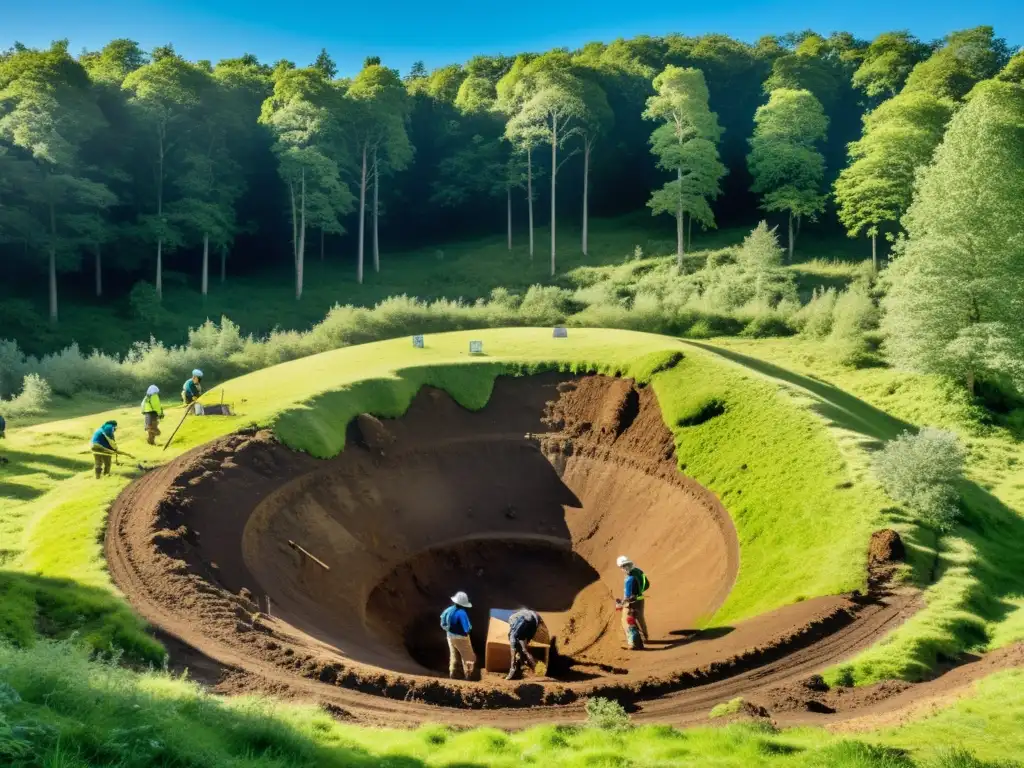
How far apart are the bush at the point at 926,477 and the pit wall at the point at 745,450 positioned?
66cm

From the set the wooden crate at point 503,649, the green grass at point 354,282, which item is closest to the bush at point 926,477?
the wooden crate at point 503,649

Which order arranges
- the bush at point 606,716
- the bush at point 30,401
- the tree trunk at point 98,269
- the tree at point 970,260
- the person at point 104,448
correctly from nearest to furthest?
the bush at point 606,716
the person at point 104,448
the tree at point 970,260
the bush at point 30,401
the tree trunk at point 98,269

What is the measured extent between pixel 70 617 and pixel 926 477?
20.1 meters

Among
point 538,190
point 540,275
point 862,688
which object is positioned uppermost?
point 538,190

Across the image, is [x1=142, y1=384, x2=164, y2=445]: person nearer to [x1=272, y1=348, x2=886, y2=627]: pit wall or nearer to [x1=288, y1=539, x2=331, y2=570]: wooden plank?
[x1=272, y1=348, x2=886, y2=627]: pit wall

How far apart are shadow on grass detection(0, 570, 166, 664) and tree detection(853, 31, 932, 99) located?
229ft

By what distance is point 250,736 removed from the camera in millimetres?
9078

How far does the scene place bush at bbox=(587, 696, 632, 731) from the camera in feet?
38.4

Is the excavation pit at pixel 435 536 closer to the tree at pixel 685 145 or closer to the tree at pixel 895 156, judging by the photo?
the tree at pixel 685 145

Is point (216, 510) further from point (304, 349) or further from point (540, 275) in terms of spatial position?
point (540, 275)

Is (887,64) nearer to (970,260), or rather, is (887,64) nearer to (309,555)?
(970,260)

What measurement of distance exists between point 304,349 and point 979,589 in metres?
31.6

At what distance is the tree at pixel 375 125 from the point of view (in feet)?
184

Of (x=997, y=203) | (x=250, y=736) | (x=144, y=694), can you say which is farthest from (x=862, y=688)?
(x=997, y=203)
